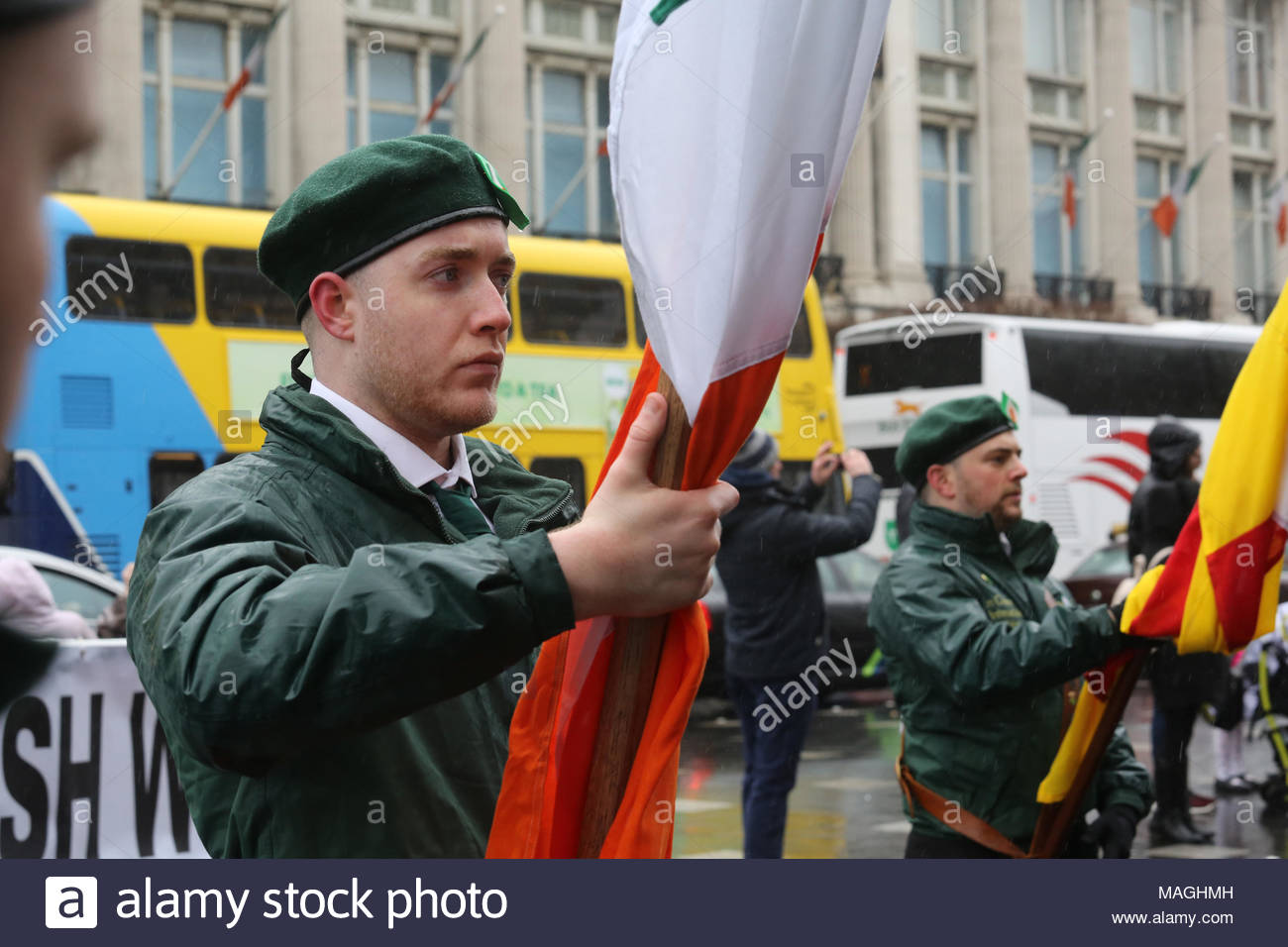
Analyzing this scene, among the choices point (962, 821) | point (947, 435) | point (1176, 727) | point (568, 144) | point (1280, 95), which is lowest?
point (1176, 727)

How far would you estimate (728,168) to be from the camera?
4.84 feet

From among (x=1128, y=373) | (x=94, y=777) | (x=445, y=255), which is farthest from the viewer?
(x=1128, y=373)

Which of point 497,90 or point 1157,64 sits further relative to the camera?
point 1157,64

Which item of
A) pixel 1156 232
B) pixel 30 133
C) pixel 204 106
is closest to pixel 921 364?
pixel 204 106

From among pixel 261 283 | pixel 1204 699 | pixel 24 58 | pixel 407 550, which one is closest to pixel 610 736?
pixel 407 550

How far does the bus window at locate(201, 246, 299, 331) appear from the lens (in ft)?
43.7

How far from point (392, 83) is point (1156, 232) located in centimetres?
1998

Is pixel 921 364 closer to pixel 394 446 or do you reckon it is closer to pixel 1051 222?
pixel 1051 222

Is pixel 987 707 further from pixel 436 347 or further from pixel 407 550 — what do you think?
pixel 407 550

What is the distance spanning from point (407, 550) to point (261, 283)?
41.7 ft

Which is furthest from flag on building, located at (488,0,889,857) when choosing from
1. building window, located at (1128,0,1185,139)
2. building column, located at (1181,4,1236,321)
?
building window, located at (1128,0,1185,139)

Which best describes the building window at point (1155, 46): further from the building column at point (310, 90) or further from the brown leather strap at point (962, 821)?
the brown leather strap at point (962, 821)
